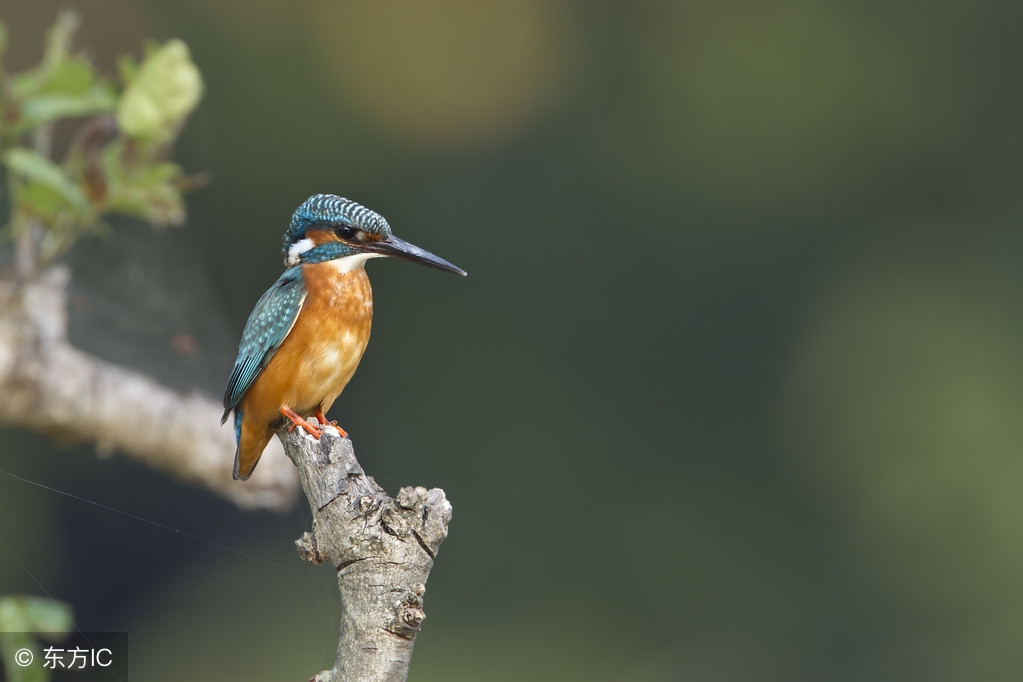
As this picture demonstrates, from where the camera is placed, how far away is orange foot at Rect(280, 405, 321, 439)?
1562mm

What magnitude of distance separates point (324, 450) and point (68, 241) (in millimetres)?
1074

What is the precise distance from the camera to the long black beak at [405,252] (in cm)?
149

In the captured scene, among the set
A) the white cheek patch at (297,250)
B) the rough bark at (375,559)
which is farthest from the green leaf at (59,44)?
the rough bark at (375,559)

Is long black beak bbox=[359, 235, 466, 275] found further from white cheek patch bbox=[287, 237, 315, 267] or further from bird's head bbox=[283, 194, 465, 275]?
white cheek patch bbox=[287, 237, 315, 267]

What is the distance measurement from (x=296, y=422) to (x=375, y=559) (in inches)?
13.8

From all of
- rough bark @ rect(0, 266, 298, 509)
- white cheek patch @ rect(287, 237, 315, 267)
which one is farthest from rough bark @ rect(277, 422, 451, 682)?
rough bark @ rect(0, 266, 298, 509)

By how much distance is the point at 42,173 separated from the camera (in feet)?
6.50

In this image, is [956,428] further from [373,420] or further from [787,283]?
[373,420]

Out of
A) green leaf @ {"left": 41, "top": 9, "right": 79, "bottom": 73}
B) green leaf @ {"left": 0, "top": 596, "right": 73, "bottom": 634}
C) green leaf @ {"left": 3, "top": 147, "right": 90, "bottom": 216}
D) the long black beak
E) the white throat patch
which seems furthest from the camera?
green leaf @ {"left": 41, "top": 9, "right": 79, "bottom": 73}

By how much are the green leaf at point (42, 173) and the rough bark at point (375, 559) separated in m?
0.93

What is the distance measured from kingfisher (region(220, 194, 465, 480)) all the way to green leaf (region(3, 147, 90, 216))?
52 centimetres

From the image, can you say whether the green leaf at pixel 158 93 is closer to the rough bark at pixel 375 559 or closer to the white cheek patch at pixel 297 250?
the white cheek patch at pixel 297 250

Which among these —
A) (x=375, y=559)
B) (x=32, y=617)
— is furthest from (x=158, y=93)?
(x=375, y=559)

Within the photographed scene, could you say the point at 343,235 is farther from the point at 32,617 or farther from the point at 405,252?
the point at 32,617
